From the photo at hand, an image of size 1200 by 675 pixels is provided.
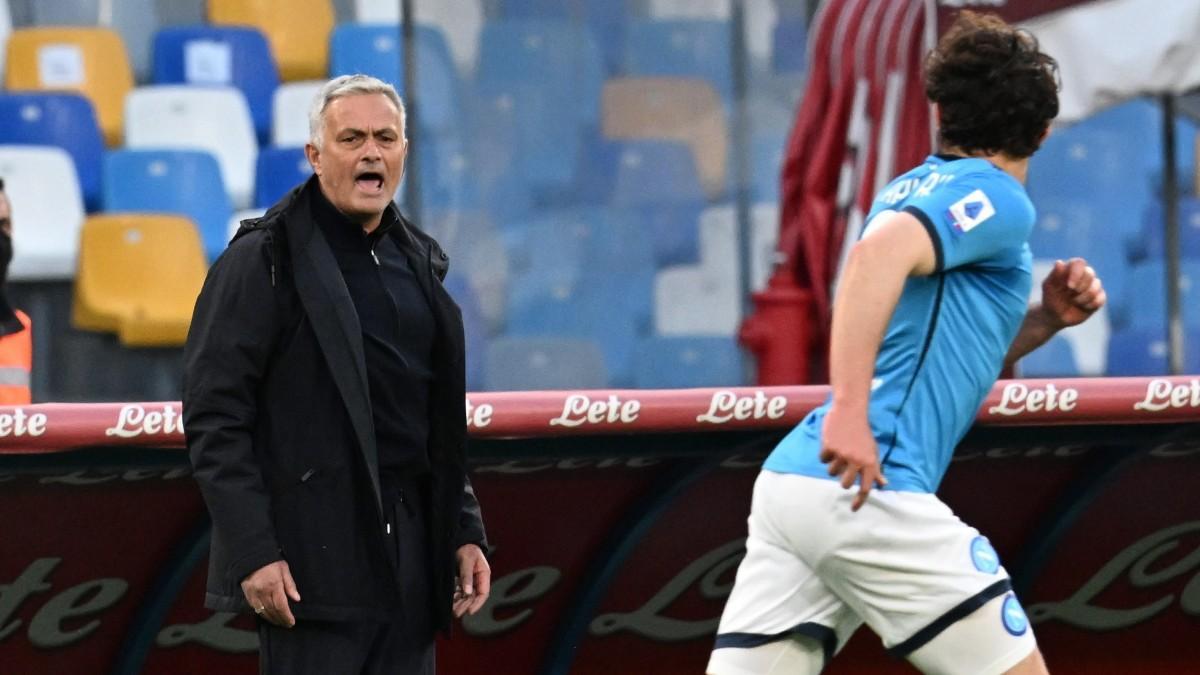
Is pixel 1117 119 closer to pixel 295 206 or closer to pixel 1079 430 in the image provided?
pixel 1079 430

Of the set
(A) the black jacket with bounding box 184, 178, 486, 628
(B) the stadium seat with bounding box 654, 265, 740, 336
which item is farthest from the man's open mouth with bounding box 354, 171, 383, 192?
(B) the stadium seat with bounding box 654, 265, 740, 336

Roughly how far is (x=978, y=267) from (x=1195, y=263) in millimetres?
7210

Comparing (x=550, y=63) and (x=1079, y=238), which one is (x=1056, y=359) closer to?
(x=1079, y=238)

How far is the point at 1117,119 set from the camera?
33.0ft

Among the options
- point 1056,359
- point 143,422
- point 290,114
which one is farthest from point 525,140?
point 143,422

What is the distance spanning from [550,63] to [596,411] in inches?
199

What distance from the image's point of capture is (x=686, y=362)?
869 cm

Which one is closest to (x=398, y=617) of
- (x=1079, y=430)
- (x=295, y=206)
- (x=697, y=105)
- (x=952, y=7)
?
(x=295, y=206)

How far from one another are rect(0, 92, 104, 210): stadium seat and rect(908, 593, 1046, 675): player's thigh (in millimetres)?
7227

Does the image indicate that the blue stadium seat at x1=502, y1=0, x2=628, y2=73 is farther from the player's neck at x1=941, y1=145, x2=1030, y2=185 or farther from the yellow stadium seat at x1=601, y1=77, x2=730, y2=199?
the player's neck at x1=941, y1=145, x2=1030, y2=185

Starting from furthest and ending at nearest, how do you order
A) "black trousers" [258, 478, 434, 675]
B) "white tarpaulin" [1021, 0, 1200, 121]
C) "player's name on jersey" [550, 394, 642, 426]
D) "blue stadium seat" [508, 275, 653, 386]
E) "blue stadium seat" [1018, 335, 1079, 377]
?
"blue stadium seat" [1018, 335, 1079, 377] → "blue stadium seat" [508, 275, 653, 386] → "white tarpaulin" [1021, 0, 1200, 121] → "player's name on jersey" [550, 394, 642, 426] → "black trousers" [258, 478, 434, 675]

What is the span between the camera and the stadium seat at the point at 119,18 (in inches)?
408

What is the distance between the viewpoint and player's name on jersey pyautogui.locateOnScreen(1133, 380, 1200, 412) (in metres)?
4.36

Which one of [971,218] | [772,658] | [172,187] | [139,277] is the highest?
[971,218]
